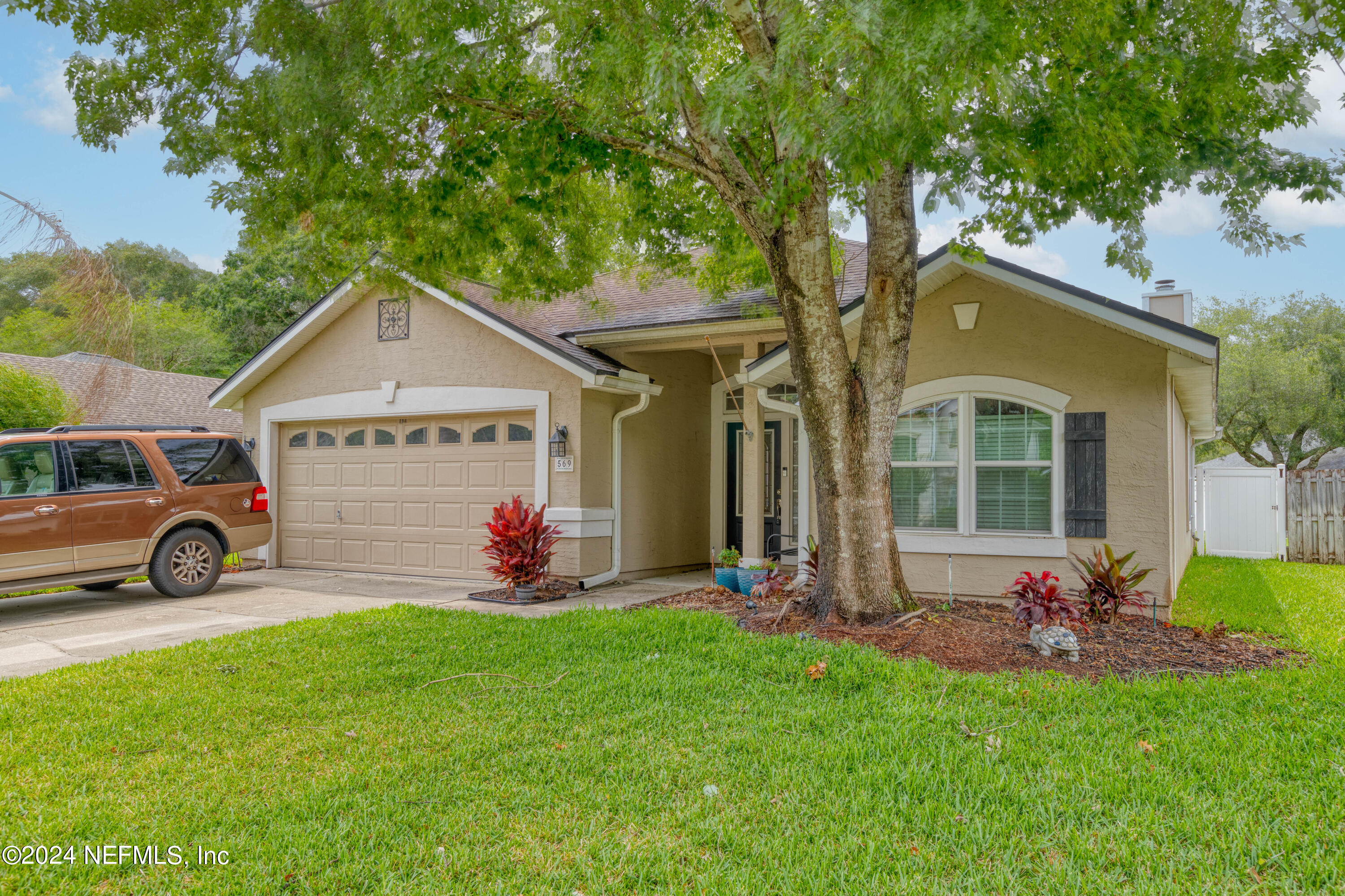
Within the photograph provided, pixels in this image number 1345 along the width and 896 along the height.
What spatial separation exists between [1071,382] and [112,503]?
32.9 feet

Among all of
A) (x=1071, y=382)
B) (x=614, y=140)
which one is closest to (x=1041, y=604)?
(x=1071, y=382)

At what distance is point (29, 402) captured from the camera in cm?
1416

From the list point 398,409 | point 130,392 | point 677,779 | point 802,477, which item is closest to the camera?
point 677,779

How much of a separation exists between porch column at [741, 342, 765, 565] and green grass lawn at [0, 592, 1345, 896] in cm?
368

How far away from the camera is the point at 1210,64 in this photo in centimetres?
644

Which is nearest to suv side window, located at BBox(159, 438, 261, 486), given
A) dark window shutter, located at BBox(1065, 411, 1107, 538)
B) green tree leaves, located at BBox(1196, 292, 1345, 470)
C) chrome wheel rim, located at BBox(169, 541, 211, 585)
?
chrome wheel rim, located at BBox(169, 541, 211, 585)

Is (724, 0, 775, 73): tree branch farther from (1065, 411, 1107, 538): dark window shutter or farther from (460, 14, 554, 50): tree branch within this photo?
(1065, 411, 1107, 538): dark window shutter

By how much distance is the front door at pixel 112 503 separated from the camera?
842cm

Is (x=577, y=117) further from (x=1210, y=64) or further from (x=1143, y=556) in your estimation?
(x=1143, y=556)

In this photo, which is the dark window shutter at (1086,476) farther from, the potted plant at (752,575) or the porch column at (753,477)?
the porch column at (753,477)

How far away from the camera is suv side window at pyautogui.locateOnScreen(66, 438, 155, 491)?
335 inches

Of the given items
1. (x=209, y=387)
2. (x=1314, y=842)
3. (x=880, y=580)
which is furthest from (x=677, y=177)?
(x=209, y=387)

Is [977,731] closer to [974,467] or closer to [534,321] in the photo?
[974,467]

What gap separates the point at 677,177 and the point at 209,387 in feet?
57.8
